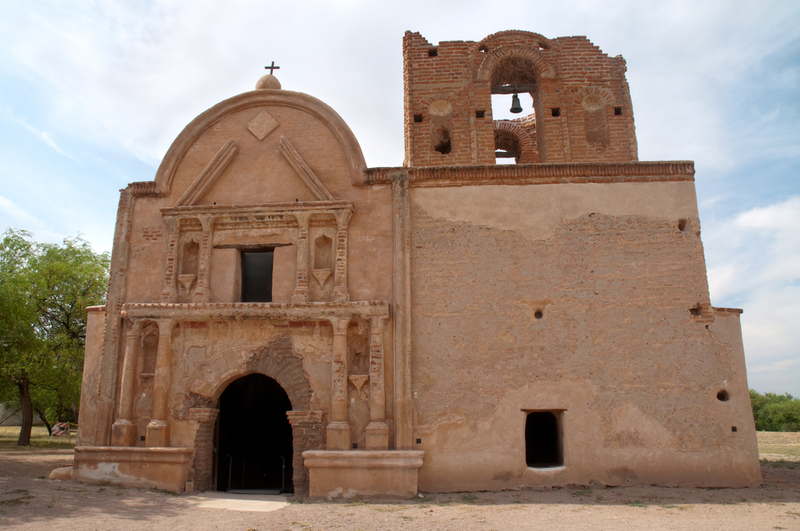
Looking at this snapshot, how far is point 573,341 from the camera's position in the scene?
8859 millimetres

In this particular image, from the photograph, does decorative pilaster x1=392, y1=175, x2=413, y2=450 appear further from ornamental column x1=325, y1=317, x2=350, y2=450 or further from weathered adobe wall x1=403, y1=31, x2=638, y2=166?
weathered adobe wall x1=403, y1=31, x2=638, y2=166

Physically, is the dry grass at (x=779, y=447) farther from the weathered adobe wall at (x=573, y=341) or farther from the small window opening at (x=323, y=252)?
the small window opening at (x=323, y=252)

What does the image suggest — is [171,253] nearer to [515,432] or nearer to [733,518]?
[515,432]

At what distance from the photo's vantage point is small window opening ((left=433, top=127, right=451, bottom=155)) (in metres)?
10.7

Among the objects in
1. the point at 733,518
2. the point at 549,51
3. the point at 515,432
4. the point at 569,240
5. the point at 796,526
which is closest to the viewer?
the point at 796,526

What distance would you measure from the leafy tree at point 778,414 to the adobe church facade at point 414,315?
89.0 ft

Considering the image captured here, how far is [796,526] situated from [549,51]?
8.57 m

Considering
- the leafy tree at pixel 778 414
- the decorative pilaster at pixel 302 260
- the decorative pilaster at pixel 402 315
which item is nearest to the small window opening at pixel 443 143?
the decorative pilaster at pixel 402 315

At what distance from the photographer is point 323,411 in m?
8.69

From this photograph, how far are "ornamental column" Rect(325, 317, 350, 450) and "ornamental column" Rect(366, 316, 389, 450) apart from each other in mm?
383

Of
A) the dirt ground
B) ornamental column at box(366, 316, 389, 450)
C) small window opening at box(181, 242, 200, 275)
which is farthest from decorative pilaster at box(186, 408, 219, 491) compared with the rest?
ornamental column at box(366, 316, 389, 450)

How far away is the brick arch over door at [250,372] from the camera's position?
8.68 metres

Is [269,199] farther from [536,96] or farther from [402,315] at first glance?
[536,96]

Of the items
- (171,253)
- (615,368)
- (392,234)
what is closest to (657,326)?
(615,368)
